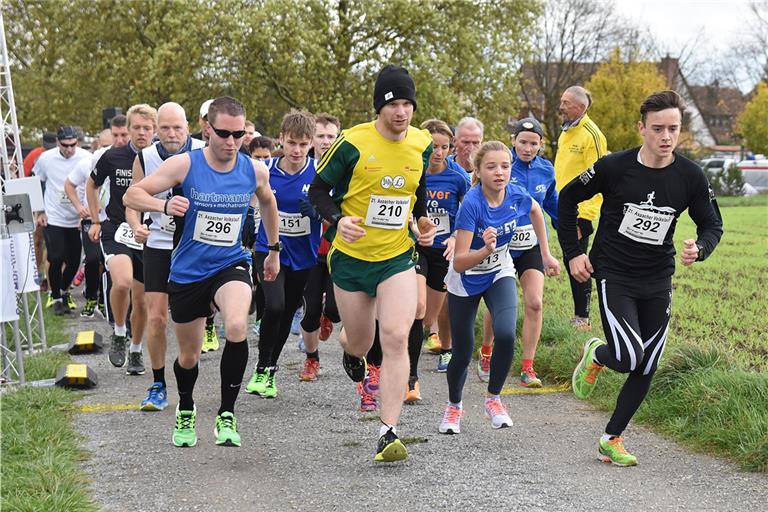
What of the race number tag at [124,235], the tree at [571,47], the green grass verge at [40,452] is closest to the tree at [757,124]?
the tree at [571,47]

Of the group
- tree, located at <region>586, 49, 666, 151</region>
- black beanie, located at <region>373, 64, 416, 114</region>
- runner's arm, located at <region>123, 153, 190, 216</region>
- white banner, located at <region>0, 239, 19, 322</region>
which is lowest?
white banner, located at <region>0, 239, 19, 322</region>

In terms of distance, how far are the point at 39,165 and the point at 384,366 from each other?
30.2ft

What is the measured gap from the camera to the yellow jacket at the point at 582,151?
31.3ft

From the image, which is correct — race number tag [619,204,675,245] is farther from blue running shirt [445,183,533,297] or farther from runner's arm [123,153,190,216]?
runner's arm [123,153,190,216]

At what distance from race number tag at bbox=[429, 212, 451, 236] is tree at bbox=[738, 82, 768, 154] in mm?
47296

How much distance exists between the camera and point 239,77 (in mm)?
28203

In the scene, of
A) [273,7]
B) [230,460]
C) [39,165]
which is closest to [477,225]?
[230,460]

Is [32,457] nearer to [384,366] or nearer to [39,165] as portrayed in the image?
[384,366]

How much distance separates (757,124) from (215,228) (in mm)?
50156

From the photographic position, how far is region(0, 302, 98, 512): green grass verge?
15.7 feet

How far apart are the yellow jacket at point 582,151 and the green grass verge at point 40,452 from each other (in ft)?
16.7

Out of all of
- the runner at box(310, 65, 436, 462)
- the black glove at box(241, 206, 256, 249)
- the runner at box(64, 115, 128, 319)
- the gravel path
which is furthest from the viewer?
the runner at box(64, 115, 128, 319)

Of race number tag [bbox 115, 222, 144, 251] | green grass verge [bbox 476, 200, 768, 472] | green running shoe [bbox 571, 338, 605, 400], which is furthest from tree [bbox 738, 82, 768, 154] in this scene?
green running shoe [bbox 571, 338, 605, 400]

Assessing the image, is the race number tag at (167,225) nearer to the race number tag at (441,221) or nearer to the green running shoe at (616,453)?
the race number tag at (441,221)
